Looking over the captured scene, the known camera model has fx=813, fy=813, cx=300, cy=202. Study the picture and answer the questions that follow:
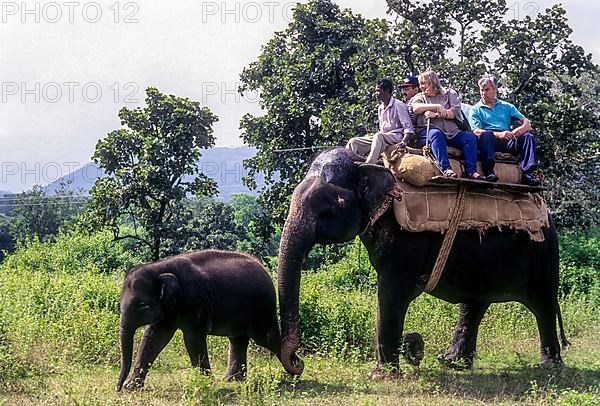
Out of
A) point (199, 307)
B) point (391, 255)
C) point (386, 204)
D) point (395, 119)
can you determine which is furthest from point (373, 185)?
point (199, 307)

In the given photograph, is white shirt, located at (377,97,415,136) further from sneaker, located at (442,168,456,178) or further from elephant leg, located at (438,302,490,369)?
elephant leg, located at (438,302,490,369)

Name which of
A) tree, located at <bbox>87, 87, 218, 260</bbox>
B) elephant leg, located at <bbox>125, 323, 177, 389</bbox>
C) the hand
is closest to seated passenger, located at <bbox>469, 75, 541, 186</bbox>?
the hand

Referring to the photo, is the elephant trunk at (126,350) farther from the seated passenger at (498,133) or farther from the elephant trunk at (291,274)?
the seated passenger at (498,133)

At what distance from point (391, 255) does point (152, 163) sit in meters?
12.2

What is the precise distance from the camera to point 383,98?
810cm

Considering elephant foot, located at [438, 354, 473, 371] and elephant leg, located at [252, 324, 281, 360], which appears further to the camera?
elephant foot, located at [438, 354, 473, 371]

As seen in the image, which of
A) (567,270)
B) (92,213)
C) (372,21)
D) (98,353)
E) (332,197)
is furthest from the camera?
(92,213)

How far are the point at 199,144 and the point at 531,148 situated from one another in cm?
1255

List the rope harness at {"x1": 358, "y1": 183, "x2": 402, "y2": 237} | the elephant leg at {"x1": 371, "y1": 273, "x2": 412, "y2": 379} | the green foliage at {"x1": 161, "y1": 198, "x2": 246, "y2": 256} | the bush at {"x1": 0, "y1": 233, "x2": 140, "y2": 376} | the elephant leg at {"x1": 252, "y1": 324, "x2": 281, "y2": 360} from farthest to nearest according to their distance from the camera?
1. the green foliage at {"x1": 161, "y1": 198, "x2": 246, "y2": 256}
2. the bush at {"x1": 0, "y1": 233, "x2": 140, "y2": 376}
3. the elephant leg at {"x1": 252, "y1": 324, "x2": 281, "y2": 360}
4. the elephant leg at {"x1": 371, "y1": 273, "x2": 412, "y2": 379}
5. the rope harness at {"x1": 358, "y1": 183, "x2": 402, "y2": 237}

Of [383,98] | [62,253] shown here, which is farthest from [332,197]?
[62,253]

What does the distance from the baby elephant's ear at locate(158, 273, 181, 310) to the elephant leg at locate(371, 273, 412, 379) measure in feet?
6.43

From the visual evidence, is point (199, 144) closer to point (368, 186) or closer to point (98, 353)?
point (98, 353)

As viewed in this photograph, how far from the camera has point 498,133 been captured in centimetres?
859

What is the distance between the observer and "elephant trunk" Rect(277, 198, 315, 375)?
723 centimetres
